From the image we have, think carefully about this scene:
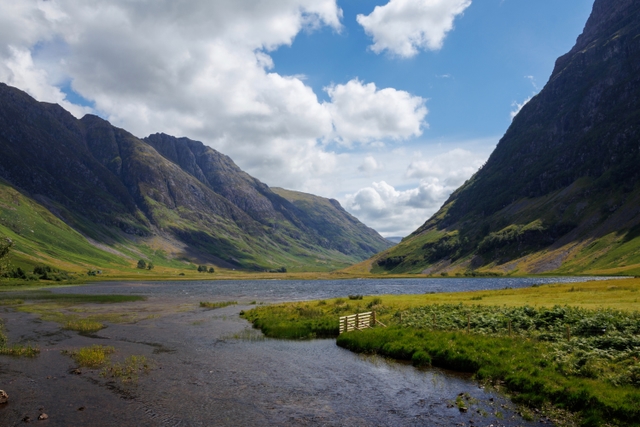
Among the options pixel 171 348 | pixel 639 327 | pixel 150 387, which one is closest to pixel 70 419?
pixel 150 387

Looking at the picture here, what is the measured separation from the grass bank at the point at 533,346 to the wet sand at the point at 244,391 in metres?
2.11

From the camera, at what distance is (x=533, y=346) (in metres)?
32.0

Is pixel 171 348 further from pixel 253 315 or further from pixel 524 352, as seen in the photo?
pixel 524 352

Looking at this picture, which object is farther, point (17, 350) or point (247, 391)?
point (17, 350)

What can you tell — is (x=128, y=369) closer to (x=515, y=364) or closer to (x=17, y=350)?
(x=17, y=350)

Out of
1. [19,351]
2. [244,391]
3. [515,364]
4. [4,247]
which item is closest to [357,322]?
[515,364]

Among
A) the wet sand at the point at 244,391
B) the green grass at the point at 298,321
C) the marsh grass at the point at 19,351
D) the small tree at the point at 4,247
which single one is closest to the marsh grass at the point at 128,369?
the wet sand at the point at 244,391

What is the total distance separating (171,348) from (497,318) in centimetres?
3615

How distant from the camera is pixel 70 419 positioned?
75.4 ft

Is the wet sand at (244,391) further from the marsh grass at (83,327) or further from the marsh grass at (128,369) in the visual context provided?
the marsh grass at (83,327)

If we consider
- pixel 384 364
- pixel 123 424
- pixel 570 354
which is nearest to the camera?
pixel 123 424

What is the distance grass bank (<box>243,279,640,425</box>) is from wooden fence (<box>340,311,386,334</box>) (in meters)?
1.90

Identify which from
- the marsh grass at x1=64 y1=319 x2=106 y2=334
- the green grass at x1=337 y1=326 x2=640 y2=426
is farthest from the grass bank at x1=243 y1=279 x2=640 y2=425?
the marsh grass at x1=64 y1=319 x2=106 y2=334

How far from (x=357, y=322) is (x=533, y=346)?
21047mm
